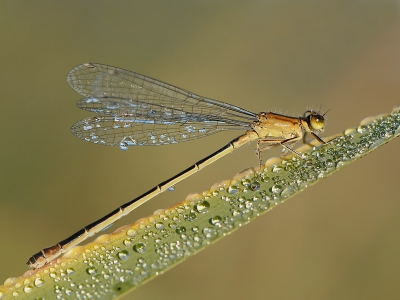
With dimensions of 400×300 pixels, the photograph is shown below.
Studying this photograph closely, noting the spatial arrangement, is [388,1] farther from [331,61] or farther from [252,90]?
[252,90]

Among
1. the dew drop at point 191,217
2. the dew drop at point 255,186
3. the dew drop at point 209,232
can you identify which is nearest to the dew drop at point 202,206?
the dew drop at point 191,217

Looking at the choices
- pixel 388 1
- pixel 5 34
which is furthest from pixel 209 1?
pixel 5 34

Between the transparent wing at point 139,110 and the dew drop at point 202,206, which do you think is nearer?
the dew drop at point 202,206

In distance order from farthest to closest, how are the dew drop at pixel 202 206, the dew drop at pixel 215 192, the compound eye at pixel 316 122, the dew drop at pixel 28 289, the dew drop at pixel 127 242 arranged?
the compound eye at pixel 316 122, the dew drop at pixel 215 192, the dew drop at pixel 202 206, the dew drop at pixel 127 242, the dew drop at pixel 28 289

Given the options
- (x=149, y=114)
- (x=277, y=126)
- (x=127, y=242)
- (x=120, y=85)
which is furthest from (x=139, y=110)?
(x=127, y=242)

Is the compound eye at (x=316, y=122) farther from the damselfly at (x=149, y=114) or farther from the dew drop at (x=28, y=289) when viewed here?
the dew drop at (x=28, y=289)

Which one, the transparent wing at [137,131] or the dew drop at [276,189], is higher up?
the transparent wing at [137,131]

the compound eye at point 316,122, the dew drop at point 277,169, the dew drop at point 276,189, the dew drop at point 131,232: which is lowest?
the dew drop at point 276,189
